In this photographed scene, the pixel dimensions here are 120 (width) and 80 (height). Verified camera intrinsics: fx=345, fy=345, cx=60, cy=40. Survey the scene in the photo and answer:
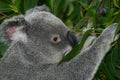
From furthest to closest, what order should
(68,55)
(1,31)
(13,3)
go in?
1. (13,3)
2. (1,31)
3. (68,55)

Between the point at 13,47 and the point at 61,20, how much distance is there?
0.58 metres

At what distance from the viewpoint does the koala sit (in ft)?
11.2

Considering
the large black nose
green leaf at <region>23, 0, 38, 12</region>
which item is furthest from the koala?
green leaf at <region>23, 0, 38, 12</region>

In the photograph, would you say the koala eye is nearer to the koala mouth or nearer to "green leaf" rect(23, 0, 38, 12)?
the koala mouth

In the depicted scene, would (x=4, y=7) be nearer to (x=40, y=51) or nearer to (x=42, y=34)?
(x=42, y=34)

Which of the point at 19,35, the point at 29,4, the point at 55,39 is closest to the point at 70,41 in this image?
the point at 55,39

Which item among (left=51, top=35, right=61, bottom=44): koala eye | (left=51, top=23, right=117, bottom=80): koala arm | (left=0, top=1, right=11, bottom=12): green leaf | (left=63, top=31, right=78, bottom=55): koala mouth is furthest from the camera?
(left=0, top=1, right=11, bottom=12): green leaf

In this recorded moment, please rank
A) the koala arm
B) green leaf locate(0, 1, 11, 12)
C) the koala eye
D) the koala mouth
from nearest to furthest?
the koala arm < the koala mouth < the koala eye < green leaf locate(0, 1, 11, 12)

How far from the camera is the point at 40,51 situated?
3.63 m

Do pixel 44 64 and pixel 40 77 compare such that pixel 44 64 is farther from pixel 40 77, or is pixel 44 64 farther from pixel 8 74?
pixel 8 74

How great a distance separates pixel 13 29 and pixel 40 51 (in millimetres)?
381

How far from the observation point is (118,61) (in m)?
3.44

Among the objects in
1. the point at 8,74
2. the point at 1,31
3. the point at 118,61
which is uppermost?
the point at 1,31

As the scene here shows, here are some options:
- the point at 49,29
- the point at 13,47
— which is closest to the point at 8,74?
the point at 13,47
